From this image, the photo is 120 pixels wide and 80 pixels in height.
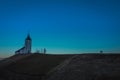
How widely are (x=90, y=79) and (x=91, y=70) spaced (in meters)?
4.14

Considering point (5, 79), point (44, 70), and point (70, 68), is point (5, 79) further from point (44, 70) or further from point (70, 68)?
point (70, 68)

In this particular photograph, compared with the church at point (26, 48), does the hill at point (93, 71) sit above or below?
below

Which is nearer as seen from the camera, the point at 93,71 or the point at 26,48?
the point at 93,71

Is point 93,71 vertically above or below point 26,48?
below

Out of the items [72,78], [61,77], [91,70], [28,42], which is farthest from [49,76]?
[28,42]

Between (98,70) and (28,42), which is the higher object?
(28,42)

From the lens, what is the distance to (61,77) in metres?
32.9

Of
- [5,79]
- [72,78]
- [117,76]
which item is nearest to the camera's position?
[117,76]

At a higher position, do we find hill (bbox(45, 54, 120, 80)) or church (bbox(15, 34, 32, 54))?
church (bbox(15, 34, 32, 54))

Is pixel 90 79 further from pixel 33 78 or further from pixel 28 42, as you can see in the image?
pixel 28 42

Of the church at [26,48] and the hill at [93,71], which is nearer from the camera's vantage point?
the hill at [93,71]

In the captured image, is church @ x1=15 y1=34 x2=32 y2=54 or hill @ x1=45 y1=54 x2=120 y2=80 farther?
church @ x1=15 y1=34 x2=32 y2=54

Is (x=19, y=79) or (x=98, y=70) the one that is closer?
(x=98, y=70)

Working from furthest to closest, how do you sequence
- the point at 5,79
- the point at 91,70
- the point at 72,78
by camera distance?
the point at 5,79 → the point at 91,70 → the point at 72,78
